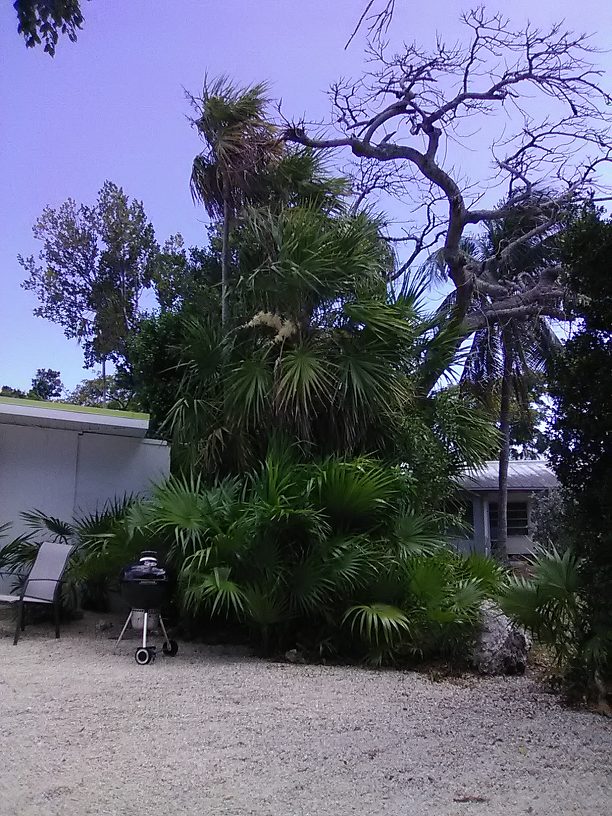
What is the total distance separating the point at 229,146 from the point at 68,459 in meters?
4.73

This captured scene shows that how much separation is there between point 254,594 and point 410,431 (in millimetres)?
2691

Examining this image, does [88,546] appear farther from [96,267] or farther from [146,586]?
[96,267]

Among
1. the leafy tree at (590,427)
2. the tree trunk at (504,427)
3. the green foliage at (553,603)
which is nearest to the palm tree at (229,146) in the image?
the leafy tree at (590,427)

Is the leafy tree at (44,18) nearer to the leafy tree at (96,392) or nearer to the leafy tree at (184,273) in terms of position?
the leafy tree at (184,273)

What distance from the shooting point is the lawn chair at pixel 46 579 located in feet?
27.0

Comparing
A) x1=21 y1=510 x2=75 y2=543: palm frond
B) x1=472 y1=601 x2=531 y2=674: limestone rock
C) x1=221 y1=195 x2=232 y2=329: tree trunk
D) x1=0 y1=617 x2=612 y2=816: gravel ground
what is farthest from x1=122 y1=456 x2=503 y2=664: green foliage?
x1=221 y1=195 x2=232 y2=329: tree trunk

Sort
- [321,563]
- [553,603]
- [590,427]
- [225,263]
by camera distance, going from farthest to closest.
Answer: [225,263] → [321,563] → [553,603] → [590,427]

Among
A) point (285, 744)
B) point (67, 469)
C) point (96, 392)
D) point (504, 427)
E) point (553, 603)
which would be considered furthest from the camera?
point (96, 392)

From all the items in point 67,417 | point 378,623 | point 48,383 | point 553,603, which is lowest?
point 378,623

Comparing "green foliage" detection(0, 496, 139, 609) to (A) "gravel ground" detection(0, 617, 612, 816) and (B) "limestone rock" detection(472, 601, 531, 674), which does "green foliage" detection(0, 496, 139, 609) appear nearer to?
(A) "gravel ground" detection(0, 617, 612, 816)

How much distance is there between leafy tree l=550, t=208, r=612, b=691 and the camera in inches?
214

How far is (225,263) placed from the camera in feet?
33.4

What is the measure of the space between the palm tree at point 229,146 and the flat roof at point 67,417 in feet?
7.04

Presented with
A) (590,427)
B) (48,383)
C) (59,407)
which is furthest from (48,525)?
(48,383)
